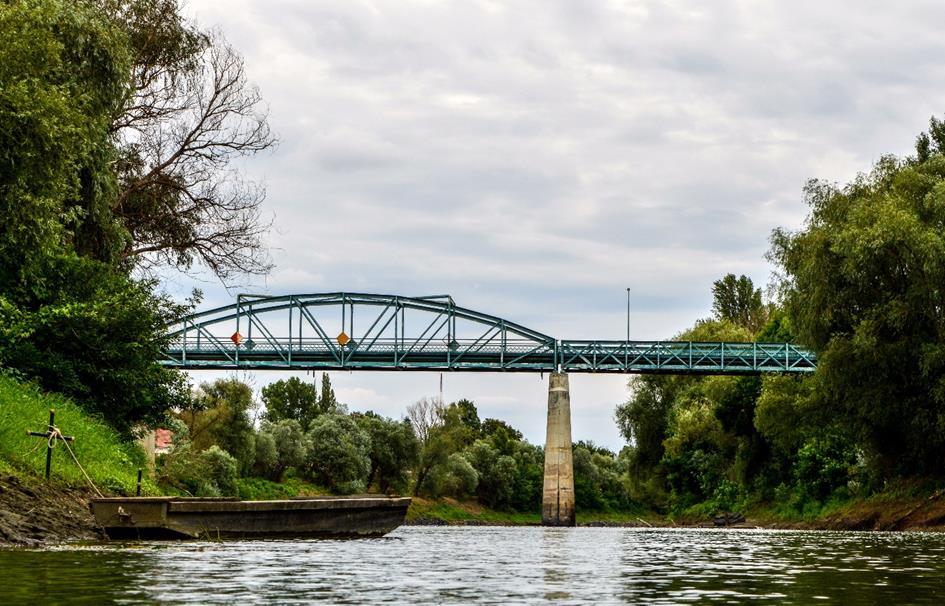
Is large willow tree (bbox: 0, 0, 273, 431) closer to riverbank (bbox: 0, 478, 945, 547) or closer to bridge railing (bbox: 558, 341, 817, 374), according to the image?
riverbank (bbox: 0, 478, 945, 547)

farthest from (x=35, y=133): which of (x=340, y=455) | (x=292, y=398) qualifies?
(x=292, y=398)

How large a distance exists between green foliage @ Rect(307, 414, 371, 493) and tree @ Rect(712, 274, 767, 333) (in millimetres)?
37381

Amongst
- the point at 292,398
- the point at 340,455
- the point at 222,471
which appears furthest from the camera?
the point at 292,398

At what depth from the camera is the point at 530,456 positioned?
5335 inches

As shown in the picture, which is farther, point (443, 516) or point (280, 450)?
point (443, 516)

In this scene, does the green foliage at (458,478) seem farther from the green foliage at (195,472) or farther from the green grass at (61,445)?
the green grass at (61,445)

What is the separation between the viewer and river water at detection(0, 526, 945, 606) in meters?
13.9

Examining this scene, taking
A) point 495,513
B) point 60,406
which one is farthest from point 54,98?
point 495,513

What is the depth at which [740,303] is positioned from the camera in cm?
12050

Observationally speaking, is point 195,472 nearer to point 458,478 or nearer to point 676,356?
point 676,356

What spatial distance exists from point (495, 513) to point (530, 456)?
17173 mm

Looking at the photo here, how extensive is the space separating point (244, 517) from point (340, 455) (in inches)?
2771

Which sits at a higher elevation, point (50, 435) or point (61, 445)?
point (50, 435)

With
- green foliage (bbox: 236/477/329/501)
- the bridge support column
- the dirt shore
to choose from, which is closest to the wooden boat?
the dirt shore
